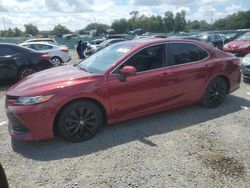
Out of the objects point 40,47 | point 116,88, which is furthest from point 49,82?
point 40,47

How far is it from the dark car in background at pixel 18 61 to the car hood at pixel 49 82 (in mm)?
4376

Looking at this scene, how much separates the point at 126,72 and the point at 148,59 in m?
0.74

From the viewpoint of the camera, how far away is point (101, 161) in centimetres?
382

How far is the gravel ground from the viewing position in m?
3.37

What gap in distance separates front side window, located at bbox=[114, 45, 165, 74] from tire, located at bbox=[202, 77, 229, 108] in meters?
1.34

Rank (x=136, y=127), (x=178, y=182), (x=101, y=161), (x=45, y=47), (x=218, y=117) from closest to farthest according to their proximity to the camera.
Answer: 1. (x=178, y=182)
2. (x=101, y=161)
3. (x=136, y=127)
4. (x=218, y=117)
5. (x=45, y=47)

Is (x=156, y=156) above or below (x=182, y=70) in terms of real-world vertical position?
below

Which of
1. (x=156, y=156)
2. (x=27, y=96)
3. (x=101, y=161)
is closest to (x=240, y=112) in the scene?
(x=156, y=156)

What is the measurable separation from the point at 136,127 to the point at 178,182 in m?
1.74

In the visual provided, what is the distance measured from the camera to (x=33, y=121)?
13.1 feet

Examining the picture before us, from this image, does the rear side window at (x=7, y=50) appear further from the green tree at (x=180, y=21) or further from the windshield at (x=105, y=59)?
A: the green tree at (x=180, y=21)

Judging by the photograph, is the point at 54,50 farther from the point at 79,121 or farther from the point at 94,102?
the point at 79,121

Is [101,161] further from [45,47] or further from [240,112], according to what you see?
[45,47]

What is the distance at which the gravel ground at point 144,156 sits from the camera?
11.1 feet
